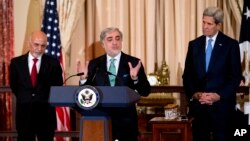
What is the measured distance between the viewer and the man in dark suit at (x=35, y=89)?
4.98 m

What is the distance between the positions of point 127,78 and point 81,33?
138 inches

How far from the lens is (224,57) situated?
176 inches

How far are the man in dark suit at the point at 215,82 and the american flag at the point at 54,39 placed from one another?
2.94 metres

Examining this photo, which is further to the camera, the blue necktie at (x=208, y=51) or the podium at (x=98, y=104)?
the blue necktie at (x=208, y=51)

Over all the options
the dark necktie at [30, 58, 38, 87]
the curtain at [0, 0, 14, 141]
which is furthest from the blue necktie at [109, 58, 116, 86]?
the curtain at [0, 0, 14, 141]

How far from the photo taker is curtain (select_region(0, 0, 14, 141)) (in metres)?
7.49

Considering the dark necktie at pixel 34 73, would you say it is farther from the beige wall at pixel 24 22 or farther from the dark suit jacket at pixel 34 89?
the beige wall at pixel 24 22

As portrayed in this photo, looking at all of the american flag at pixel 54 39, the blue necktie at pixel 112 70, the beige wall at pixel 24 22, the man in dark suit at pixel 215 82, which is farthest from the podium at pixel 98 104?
the beige wall at pixel 24 22

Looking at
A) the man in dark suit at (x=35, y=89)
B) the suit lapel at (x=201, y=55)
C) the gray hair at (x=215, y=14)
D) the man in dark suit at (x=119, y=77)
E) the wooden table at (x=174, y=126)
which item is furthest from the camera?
the wooden table at (x=174, y=126)

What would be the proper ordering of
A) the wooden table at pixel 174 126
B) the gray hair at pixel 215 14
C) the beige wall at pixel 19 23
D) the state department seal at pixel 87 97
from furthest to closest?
the beige wall at pixel 19 23, the wooden table at pixel 174 126, the gray hair at pixel 215 14, the state department seal at pixel 87 97

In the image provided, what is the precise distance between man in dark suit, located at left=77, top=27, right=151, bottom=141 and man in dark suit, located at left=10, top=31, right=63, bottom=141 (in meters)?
0.74

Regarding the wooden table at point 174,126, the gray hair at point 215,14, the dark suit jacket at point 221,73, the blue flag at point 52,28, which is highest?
the blue flag at point 52,28

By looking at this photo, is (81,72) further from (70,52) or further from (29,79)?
(70,52)

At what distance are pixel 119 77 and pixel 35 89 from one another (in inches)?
42.2
